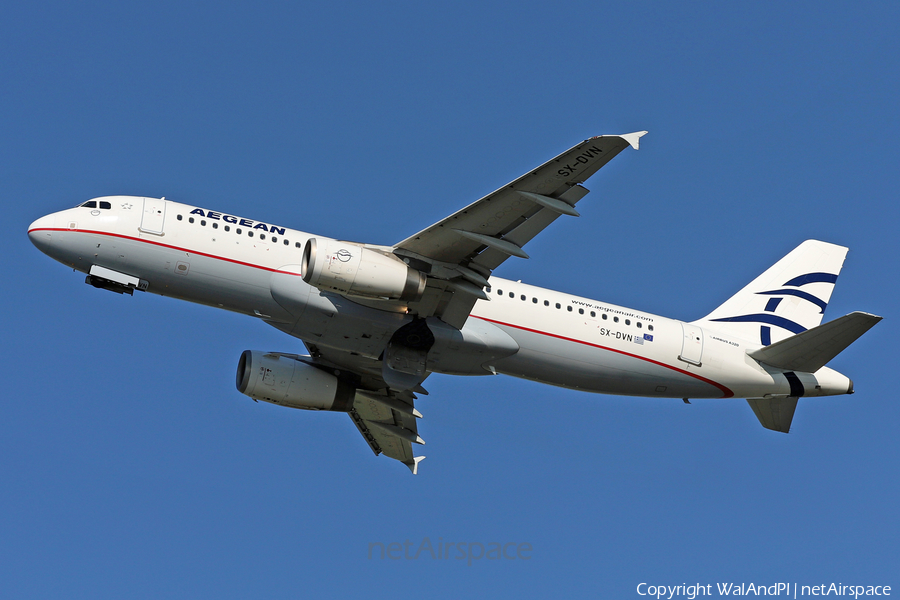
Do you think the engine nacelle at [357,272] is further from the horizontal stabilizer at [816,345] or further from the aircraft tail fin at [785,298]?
the horizontal stabilizer at [816,345]

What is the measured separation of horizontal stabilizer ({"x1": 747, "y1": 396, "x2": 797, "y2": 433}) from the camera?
121 ft

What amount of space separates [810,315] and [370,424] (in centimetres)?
1878

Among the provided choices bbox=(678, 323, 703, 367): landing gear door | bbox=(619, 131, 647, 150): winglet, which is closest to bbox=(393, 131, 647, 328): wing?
bbox=(619, 131, 647, 150): winglet

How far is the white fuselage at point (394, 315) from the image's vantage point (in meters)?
30.6

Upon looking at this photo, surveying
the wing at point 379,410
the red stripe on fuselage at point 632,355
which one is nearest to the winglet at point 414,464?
the wing at point 379,410

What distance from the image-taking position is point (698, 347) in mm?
35125

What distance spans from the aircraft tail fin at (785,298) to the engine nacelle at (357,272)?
13.2 metres

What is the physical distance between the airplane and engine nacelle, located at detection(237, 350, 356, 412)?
0.05m

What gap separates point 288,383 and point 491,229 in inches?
471

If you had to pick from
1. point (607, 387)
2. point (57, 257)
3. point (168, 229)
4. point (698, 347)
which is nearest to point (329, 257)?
point (168, 229)

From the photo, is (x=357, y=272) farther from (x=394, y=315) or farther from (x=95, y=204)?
(x=95, y=204)

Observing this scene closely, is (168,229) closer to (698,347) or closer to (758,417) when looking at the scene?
(698,347)

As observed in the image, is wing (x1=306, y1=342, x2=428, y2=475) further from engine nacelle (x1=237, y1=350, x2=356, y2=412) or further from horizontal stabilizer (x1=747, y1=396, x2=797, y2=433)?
horizontal stabilizer (x1=747, y1=396, x2=797, y2=433)

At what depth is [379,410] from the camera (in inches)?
1571
